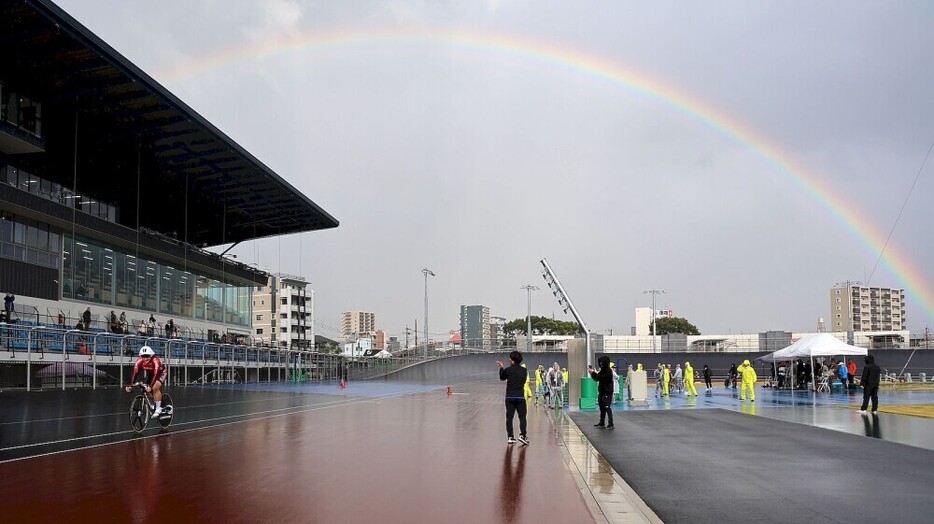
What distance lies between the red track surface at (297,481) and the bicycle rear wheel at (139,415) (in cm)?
63

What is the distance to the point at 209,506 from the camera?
8164 mm

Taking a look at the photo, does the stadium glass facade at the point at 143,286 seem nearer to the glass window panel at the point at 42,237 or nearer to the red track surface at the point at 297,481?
the glass window panel at the point at 42,237

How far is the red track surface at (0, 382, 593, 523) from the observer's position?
25.8 feet

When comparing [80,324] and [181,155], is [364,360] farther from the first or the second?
[80,324]

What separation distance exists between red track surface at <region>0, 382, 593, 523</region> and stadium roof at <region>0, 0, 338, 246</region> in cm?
2281

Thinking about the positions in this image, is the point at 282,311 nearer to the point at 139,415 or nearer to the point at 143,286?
the point at 143,286

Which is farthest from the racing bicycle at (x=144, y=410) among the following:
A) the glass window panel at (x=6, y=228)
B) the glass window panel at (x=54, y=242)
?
the glass window panel at (x=54, y=242)

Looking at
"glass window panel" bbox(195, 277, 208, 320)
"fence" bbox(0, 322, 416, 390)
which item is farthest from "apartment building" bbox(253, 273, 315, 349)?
"fence" bbox(0, 322, 416, 390)

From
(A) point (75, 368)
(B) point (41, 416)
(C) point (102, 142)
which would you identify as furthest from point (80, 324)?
(B) point (41, 416)

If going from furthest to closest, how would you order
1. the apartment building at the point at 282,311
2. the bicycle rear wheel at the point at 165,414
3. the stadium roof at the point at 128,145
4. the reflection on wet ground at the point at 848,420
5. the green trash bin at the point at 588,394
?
the apartment building at the point at 282,311
the stadium roof at the point at 128,145
the green trash bin at the point at 588,394
the reflection on wet ground at the point at 848,420
the bicycle rear wheel at the point at 165,414

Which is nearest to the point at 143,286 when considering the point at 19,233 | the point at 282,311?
the point at 19,233

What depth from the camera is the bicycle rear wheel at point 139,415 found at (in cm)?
1593

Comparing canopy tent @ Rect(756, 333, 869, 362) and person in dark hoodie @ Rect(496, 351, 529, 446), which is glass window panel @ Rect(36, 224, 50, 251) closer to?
person in dark hoodie @ Rect(496, 351, 529, 446)

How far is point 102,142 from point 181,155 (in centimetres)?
467
